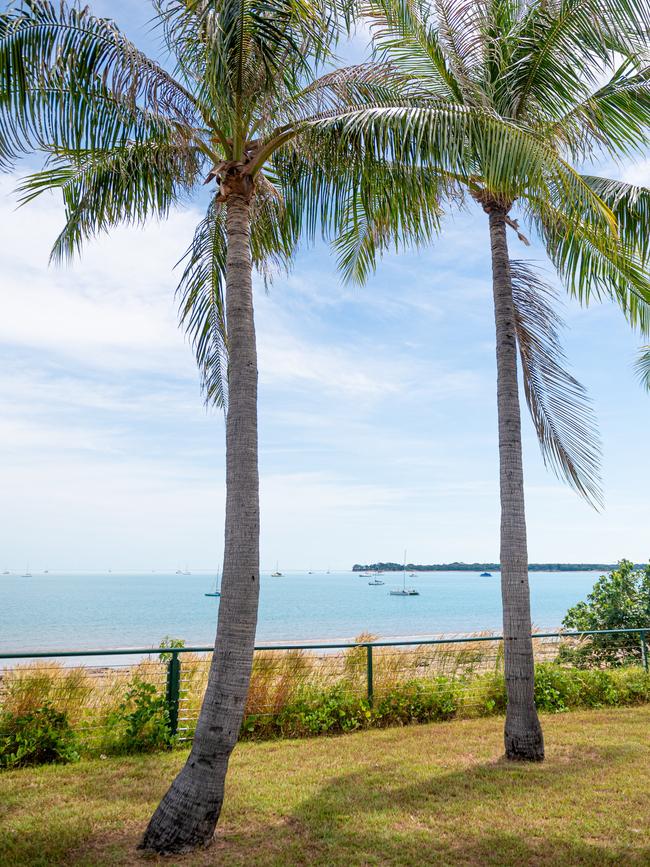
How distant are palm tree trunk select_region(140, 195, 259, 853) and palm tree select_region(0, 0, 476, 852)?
10 millimetres

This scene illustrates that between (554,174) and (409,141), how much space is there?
139cm

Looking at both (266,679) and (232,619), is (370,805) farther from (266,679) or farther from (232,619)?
(266,679)

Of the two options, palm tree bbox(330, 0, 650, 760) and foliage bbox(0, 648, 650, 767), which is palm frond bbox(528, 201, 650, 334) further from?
foliage bbox(0, 648, 650, 767)

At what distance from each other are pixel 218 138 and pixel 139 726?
6.63 metres

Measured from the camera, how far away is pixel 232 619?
16.7 feet

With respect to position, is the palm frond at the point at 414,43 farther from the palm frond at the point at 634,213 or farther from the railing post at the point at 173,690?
the railing post at the point at 173,690

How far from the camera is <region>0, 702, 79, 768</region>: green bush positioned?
694cm

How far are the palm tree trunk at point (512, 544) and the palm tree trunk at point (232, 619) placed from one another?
3455 mm

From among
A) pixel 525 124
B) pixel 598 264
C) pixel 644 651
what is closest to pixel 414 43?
pixel 525 124

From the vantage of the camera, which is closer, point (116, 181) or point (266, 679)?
point (116, 181)

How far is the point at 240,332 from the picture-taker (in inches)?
226

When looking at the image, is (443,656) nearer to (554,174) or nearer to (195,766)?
(195,766)

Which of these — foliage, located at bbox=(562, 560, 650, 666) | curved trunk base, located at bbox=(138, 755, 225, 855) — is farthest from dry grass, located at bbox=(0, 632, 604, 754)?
foliage, located at bbox=(562, 560, 650, 666)

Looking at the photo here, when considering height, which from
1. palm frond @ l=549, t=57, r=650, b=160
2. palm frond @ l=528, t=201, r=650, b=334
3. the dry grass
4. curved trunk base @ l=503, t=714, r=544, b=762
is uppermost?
palm frond @ l=549, t=57, r=650, b=160
